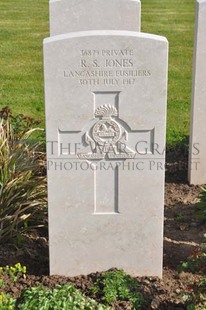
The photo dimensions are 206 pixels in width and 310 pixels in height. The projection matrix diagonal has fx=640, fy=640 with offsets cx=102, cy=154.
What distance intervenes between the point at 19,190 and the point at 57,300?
4.72ft

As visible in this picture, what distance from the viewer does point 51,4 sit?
632 centimetres

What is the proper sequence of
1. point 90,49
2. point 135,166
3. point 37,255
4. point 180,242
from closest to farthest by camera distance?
point 90,49 < point 135,166 < point 37,255 < point 180,242

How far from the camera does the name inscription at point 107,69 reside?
4.23 m

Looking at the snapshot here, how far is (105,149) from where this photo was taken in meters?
4.46

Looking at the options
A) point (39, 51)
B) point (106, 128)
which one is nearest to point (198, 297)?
point (106, 128)

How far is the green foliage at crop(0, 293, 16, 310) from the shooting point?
418 centimetres

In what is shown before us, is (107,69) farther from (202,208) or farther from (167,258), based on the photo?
(202,208)

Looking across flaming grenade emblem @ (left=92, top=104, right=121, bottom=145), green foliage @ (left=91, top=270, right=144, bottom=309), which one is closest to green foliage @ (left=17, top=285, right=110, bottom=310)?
green foliage @ (left=91, top=270, right=144, bottom=309)

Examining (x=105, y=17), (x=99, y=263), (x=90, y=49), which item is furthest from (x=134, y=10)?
(x=99, y=263)

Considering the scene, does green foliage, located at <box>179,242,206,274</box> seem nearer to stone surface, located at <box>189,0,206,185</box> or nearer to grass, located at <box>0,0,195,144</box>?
stone surface, located at <box>189,0,206,185</box>

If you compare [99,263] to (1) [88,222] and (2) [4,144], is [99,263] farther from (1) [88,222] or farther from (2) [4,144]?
(2) [4,144]

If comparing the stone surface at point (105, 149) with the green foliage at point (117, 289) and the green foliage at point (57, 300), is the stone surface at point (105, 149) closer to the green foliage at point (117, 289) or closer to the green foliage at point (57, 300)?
the green foliage at point (117, 289)

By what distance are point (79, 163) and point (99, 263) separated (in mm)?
820

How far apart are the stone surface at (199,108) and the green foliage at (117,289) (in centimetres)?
215
